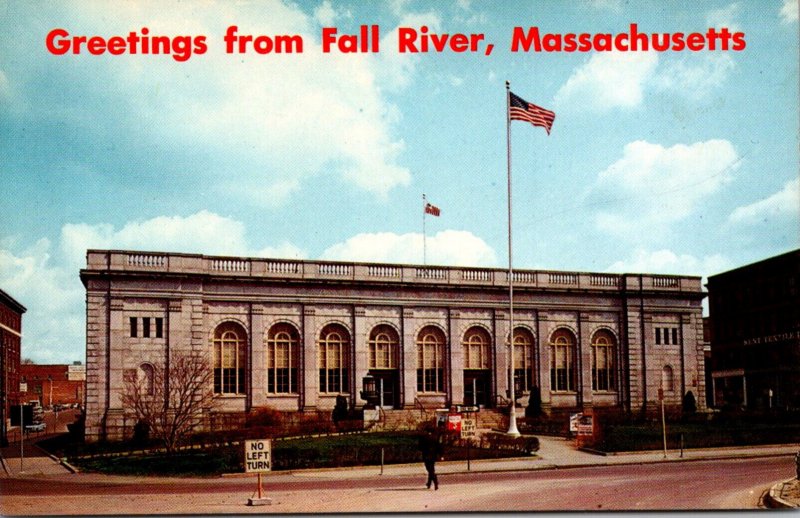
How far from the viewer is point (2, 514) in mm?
24219

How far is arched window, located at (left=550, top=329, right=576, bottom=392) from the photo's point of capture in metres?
54.5

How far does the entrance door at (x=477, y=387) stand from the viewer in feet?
175

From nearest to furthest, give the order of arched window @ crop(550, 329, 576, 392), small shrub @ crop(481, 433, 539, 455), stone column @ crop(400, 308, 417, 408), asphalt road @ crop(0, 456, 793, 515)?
asphalt road @ crop(0, 456, 793, 515)
small shrub @ crop(481, 433, 539, 455)
stone column @ crop(400, 308, 417, 408)
arched window @ crop(550, 329, 576, 392)

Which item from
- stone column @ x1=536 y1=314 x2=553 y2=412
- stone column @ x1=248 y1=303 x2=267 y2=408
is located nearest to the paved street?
stone column @ x1=248 y1=303 x2=267 y2=408

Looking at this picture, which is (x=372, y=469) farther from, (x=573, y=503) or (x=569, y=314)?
(x=569, y=314)

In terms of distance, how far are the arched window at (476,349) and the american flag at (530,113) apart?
17.5 metres

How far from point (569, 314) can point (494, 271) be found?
563 cm

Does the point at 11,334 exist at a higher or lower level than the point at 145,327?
higher

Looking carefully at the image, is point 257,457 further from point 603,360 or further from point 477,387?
point 603,360

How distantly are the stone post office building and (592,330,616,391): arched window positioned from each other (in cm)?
7

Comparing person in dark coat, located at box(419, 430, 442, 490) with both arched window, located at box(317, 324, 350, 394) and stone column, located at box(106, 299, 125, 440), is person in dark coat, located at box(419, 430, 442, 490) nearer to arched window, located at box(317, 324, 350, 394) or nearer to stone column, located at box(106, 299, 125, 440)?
stone column, located at box(106, 299, 125, 440)

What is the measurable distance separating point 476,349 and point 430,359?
9.76ft

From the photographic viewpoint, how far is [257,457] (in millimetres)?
24312

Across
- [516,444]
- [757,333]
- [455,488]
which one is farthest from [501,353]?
[757,333]
